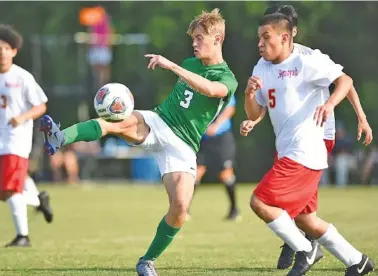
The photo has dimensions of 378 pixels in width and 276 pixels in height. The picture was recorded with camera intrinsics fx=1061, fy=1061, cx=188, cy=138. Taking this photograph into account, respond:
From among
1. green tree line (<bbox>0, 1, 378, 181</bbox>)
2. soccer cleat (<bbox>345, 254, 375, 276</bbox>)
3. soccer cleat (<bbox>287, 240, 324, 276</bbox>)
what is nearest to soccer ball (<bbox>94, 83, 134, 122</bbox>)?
soccer cleat (<bbox>287, 240, 324, 276</bbox>)

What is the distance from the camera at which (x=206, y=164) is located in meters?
16.8

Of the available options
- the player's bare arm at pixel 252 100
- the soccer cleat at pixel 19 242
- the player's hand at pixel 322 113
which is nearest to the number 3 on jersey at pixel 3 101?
the soccer cleat at pixel 19 242

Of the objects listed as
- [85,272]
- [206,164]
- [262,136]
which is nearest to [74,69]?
[262,136]

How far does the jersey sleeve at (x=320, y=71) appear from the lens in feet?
25.3

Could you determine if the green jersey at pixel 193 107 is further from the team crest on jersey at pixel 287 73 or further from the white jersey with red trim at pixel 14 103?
the white jersey with red trim at pixel 14 103

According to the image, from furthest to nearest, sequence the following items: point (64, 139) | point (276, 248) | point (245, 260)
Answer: point (276, 248) < point (245, 260) < point (64, 139)

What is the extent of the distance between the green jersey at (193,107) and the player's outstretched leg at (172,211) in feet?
1.09

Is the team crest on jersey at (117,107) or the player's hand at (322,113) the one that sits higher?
the player's hand at (322,113)

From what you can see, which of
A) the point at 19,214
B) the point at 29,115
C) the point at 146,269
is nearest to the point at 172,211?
the point at 146,269

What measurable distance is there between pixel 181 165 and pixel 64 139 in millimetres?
991

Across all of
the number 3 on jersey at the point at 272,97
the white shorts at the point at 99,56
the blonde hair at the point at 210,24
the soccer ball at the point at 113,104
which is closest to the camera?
the number 3 on jersey at the point at 272,97

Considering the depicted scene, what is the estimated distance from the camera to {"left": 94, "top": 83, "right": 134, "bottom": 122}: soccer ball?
26.1ft

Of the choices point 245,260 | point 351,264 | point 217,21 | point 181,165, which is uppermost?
point 217,21

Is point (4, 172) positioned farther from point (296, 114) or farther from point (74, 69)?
point (74, 69)
